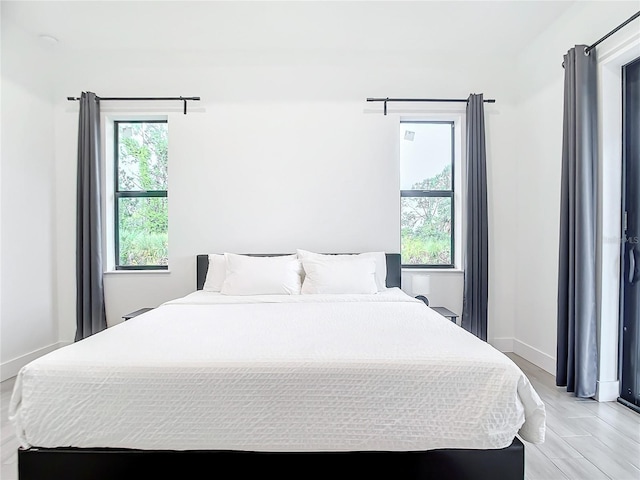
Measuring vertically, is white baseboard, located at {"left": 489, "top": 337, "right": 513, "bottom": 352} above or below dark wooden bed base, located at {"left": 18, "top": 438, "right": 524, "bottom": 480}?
below

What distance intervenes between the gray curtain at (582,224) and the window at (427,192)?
1.22 meters

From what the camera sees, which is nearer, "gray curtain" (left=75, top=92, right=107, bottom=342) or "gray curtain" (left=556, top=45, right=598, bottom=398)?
"gray curtain" (left=556, top=45, right=598, bottom=398)

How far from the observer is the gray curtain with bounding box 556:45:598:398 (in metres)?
2.56

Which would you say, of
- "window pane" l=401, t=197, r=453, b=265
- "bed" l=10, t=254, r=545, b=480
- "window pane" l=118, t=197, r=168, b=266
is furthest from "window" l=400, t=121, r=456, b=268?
"bed" l=10, t=254, r=545, b=480

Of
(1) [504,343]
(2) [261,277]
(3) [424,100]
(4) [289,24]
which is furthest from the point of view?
(1) [504,343]

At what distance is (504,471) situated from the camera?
146cm

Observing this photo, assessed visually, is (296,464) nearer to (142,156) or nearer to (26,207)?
(26,207)

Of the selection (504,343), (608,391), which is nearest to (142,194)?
(504,343)

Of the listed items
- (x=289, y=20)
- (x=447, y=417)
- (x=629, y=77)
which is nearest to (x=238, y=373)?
(x=447, y=417)

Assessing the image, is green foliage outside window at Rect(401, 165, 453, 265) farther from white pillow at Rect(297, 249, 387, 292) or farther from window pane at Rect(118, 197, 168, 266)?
window pane at Rect(118, 197, 168, 266)

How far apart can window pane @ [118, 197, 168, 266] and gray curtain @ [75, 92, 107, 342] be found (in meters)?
0.31

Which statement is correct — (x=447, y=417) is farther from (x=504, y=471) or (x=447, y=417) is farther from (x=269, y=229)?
(x=269, y=229)

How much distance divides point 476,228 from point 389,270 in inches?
33.3

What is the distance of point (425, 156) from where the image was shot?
12.6ft
